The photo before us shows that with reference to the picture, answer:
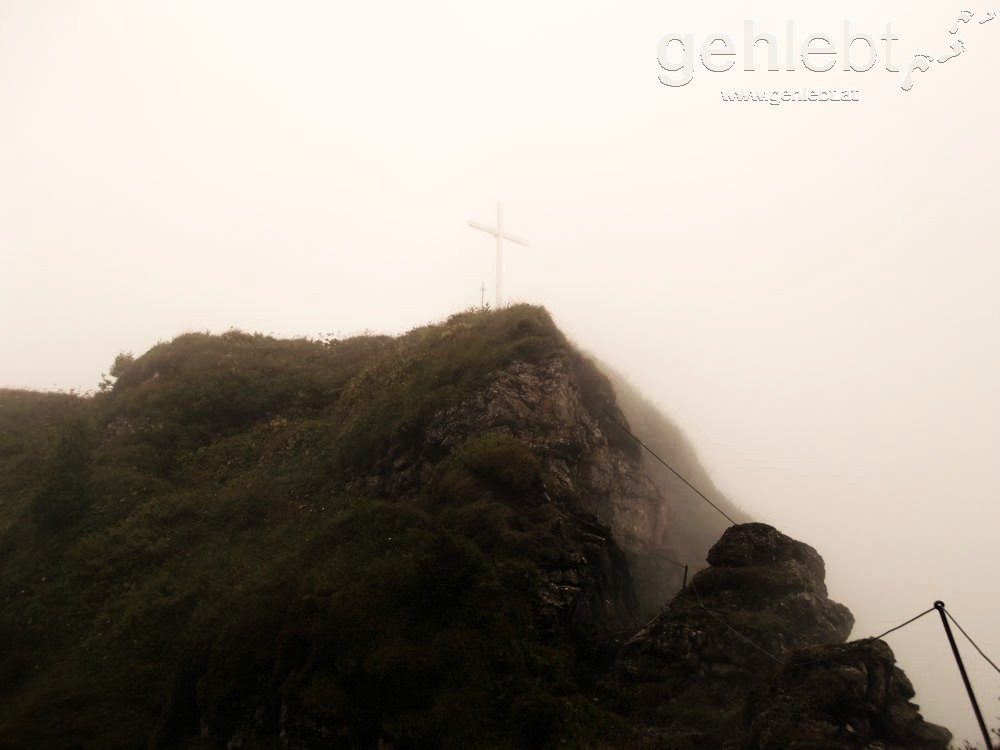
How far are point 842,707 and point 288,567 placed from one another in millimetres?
15482

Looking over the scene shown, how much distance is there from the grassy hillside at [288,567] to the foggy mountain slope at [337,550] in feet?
0.24

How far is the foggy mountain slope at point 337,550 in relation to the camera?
15.2 metres

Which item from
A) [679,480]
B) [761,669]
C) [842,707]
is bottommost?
[761,669]

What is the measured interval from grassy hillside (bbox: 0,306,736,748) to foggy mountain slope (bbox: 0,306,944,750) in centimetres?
7

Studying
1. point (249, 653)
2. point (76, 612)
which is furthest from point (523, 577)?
point (76, 612)

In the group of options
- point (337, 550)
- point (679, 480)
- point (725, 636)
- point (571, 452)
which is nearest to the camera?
point (725, 636)

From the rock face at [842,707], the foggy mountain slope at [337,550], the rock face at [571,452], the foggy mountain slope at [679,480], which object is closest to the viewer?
the rock face at [842,707]

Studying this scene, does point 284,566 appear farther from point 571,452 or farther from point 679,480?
point 679,480

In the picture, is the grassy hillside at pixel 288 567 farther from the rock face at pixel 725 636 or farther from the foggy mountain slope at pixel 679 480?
the foggy mountain slope at pixel 679 480

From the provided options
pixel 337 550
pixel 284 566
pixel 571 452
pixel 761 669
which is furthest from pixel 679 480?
pixel 284 566

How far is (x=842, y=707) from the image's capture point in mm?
13523

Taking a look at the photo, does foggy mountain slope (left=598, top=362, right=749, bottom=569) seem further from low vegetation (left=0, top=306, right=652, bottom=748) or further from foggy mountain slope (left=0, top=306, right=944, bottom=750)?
low vegetation (left=0, top=306, right=652, bottom=748)

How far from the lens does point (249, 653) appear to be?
16.3m

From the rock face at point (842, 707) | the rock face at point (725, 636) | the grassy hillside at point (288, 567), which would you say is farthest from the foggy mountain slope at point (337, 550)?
the rock face at point (842, 707)
